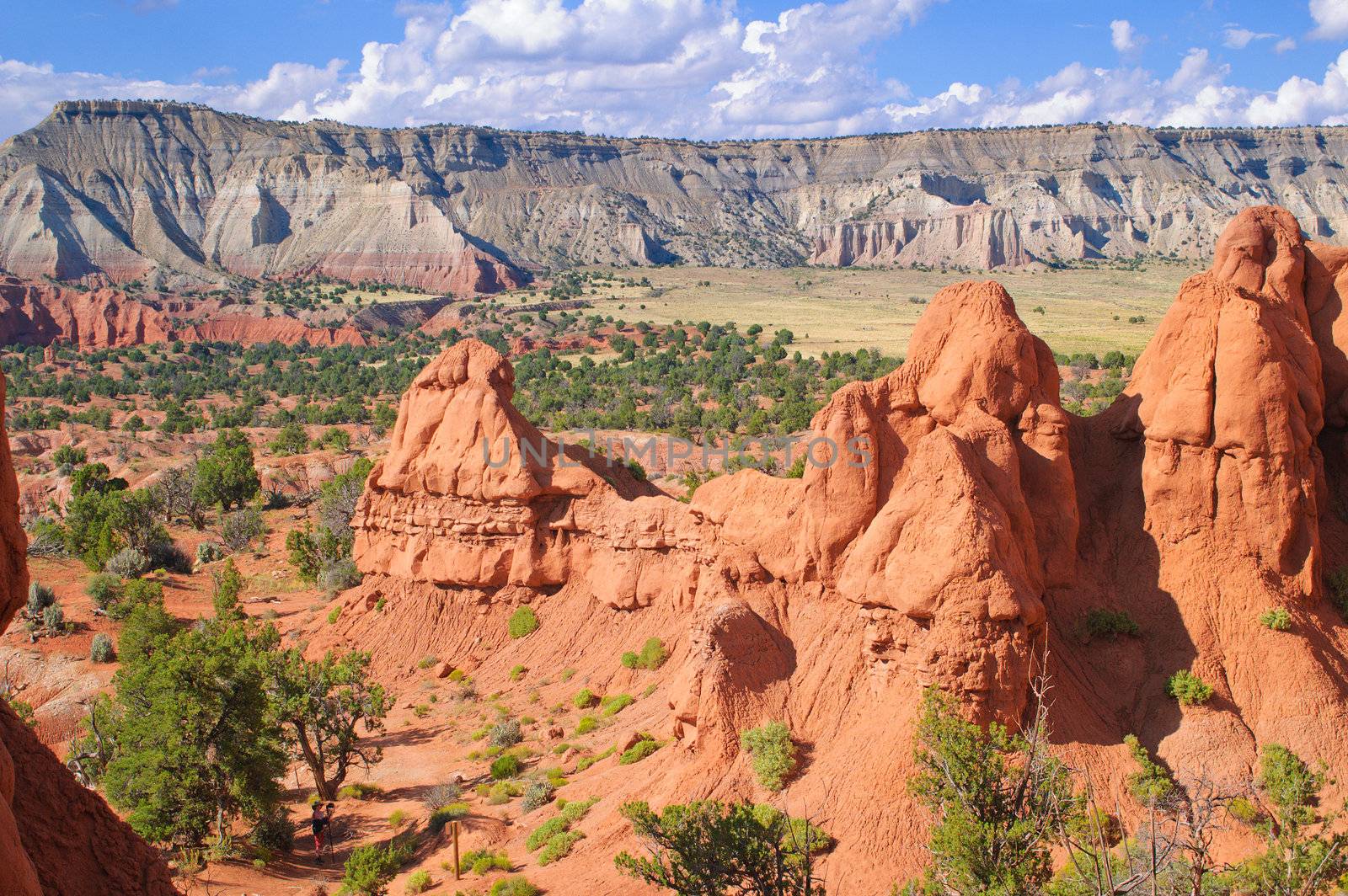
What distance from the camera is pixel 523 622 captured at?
27734 millimetres

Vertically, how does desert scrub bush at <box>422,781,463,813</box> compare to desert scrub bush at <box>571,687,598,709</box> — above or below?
below

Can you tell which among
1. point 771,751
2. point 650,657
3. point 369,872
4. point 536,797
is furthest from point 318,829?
point 771,751

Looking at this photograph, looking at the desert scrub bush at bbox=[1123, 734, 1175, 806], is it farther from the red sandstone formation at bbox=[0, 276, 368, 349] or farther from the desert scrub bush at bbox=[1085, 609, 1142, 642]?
the red sandstone formation at bbox=[0, 276, 368, 349]

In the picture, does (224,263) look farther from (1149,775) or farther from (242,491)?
(1149,775)

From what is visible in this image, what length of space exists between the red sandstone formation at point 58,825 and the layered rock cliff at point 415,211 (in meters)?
142

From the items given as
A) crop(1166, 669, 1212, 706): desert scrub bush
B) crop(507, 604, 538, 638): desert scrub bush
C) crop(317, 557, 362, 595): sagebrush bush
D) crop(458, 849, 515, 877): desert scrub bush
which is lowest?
crop(458, 849, 515, 877): desert scrub bush

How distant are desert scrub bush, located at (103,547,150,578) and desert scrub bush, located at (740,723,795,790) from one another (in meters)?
29.8

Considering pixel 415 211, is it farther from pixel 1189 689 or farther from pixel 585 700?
pixel 1189 689

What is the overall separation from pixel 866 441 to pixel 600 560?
34.1 ft

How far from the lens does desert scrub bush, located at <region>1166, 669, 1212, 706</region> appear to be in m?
16.5

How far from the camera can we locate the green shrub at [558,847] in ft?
56.6

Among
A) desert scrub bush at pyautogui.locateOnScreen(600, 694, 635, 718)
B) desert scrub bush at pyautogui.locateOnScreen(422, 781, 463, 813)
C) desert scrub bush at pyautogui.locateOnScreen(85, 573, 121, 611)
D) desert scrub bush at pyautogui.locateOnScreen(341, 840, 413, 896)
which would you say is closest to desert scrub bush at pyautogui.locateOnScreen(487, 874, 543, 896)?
desert scrub bush at pyautogui.locateOnScreen(341, 840, 413, 896)

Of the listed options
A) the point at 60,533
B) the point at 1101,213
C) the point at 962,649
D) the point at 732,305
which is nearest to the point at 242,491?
the point at 60,533

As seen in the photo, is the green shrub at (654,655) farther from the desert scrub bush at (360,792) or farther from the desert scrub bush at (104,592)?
the desert scrub bush at (104,592)
